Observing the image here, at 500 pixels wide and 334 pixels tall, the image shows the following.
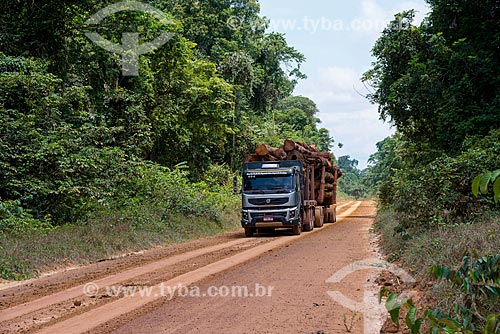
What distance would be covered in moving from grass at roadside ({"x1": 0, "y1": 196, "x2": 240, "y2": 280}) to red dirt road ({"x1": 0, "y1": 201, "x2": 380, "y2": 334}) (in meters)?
0.86

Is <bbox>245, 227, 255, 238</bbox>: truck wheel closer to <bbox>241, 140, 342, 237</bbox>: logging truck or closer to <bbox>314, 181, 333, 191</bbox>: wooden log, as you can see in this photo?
<bbox>241, 140, 342, 237</bbox>: logging truck

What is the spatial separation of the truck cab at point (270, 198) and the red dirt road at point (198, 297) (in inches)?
231

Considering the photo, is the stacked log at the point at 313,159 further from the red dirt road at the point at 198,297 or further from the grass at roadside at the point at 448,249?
the grass at roadside at the point at 448,249

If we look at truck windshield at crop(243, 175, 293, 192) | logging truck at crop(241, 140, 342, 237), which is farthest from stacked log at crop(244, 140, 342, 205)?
truck windshield at crop(243, 175, 293, 192)

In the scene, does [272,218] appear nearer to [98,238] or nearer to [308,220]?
[308,220]

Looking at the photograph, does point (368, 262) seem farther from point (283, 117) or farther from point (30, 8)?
point (283, 117)

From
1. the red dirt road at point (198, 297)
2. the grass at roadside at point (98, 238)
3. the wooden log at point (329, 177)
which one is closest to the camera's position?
the red dirt road at point (198, 297)

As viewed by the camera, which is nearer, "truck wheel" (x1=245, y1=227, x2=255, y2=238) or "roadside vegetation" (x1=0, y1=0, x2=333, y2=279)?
"roadside vegetation" (x1=0, y1=0, x2=333, y2=279)

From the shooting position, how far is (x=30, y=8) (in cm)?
1906

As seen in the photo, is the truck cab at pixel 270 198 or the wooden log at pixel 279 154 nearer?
the truck cab at pixel 270 198

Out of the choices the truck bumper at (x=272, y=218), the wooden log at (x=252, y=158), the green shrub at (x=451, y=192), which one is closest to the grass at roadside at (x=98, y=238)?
the truck bumper at (x=272, y=218)

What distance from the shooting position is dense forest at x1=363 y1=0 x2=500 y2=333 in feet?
12.4

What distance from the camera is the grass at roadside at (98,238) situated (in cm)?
1151

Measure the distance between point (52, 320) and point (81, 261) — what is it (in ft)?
20.5
